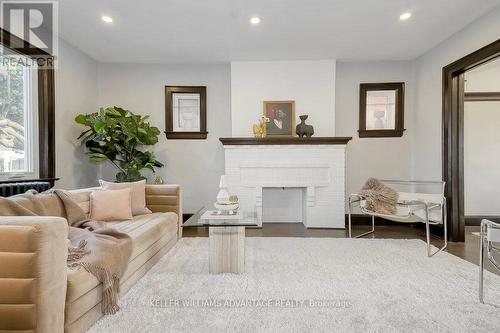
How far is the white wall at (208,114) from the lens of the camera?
15.4 feet

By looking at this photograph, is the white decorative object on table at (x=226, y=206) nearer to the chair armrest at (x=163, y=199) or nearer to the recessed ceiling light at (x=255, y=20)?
the chair armrest at (x=163, y=199)

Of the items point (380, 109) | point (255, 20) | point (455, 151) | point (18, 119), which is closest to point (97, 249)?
point (18, 119)

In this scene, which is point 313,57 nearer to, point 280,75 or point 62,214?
point 280,75

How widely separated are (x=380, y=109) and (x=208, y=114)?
290 centimetres

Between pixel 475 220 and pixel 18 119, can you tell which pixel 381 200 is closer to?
pixel 475 220

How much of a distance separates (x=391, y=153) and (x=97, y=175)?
4959 mm

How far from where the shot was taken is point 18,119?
322 cm

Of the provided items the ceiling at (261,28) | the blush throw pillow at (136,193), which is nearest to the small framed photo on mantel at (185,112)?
the ceiling at (261,28)

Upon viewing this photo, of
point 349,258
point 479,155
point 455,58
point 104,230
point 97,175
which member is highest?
point 455,58

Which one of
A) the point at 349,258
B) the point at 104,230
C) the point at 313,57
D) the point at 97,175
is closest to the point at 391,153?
the point at 313,57

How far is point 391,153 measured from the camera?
15.0 ft

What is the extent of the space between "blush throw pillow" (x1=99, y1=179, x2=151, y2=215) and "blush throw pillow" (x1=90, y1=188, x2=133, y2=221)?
0.14 m

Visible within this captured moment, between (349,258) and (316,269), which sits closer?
(316,269)

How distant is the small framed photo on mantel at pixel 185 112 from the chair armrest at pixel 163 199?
1.48 m
